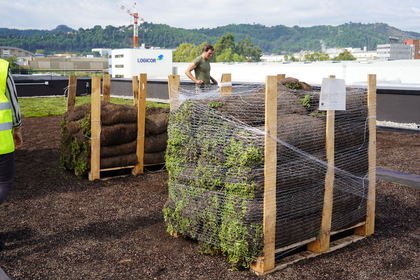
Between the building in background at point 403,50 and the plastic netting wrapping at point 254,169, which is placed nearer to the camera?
the plastic netting wrapping at point 254,169

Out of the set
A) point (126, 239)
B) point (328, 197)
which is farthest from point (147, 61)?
point (328, 197)

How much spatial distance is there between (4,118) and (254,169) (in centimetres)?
242

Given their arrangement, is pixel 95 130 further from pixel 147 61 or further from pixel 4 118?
pixel 147 61

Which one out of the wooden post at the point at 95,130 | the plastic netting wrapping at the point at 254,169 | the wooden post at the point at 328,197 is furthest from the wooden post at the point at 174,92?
the wooden post at the point at 95,130

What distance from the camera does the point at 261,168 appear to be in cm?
356

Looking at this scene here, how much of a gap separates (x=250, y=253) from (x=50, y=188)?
14.0ft

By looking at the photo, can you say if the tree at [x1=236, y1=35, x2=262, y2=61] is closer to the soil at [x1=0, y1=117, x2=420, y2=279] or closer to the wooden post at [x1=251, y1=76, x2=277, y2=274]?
the soil at [x1=0, y1=117, x2=420, y2=279]

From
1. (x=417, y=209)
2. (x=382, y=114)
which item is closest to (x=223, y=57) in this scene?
(x=382, y=114)

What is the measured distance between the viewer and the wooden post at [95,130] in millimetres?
6793

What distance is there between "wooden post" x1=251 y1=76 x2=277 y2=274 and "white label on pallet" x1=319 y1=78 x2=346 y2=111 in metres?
0.80

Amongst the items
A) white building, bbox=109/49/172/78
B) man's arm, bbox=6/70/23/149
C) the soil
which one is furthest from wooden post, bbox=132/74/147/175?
white building, bbox=109/49/172/78

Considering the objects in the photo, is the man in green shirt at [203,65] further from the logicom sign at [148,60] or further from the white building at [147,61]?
the logicom sign at [148,60]

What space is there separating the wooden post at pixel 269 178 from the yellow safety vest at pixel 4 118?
8.08ft

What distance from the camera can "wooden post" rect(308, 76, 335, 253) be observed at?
408 centimetres
